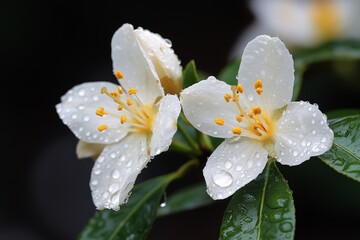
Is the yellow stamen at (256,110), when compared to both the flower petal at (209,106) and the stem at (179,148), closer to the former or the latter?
the flower petal at (209,106)

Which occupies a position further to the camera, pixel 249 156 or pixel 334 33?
pixel 334 33

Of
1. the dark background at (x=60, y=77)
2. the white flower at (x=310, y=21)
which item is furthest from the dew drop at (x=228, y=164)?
the dark background at (x=60, y=77)

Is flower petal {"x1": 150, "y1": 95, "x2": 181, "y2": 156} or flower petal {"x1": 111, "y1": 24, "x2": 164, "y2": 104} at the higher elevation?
flower petal {"x1": 111, "y1": 24, "x2": 164, "y2": 104}

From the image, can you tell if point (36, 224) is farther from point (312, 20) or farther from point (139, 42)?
point (139, 42)

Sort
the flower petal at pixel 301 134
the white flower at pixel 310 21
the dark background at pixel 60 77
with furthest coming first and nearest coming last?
the dark background at pixel 60 77
the white flower at pixel 310 21
the flower petal at pixel 301 134

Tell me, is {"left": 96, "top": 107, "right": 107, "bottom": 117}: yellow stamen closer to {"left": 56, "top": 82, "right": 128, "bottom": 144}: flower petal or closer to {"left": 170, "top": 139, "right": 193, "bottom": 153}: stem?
{"left": 56, "top": 82, "right": 128, "bottom": 144}: flower petal

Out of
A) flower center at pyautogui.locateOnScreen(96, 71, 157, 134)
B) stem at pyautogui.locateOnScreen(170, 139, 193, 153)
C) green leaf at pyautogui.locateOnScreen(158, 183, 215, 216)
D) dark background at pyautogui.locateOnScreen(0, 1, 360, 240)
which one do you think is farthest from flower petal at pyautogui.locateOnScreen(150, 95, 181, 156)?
dark background at pyautogui.locateOnScreen(0, 1, 360, 240)

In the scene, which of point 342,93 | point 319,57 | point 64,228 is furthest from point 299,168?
point 64,228
